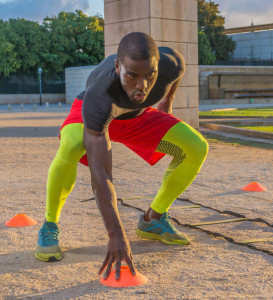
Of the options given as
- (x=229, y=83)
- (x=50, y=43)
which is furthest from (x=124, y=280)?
(x=50, y=43)

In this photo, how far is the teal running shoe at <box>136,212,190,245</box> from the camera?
401 centimetres

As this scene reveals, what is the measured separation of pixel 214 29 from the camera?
63.3m

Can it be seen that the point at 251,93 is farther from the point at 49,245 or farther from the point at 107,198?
the point at 107,198

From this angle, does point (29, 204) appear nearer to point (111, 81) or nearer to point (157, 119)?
point (157, 119)

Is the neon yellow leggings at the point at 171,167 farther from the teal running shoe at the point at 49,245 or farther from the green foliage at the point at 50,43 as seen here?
the green foliage at the point at 50,43

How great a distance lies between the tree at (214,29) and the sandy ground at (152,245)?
57.2m

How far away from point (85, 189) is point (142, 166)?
2.11 meters

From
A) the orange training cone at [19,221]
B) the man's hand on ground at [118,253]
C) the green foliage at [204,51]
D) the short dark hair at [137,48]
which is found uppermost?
the green foliage at [204,51]

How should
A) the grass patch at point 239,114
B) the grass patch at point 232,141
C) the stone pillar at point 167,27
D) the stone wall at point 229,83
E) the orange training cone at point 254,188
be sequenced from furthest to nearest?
the stone wall at point 229,83 → the grass patch at point 239,114 → the stone pillar at point 167,27 → the grass patch at point 232,141 → the orange training cone at point 254,188

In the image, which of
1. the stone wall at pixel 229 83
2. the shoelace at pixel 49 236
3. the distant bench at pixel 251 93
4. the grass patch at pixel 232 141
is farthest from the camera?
the distant bench at pixel 251 93

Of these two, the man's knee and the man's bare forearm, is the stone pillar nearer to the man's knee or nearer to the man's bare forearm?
the man's knee

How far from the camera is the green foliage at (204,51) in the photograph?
57.8 m

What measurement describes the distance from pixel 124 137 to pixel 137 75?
113 cm

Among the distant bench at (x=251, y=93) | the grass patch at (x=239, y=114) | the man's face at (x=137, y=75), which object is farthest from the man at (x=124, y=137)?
the distant bench at (x=251, y=93)
